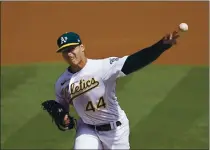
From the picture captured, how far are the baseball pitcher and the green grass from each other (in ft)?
9.29

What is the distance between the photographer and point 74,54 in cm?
482

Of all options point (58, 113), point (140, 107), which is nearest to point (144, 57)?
point (58, 113)

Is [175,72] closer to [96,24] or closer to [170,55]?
[170,55]

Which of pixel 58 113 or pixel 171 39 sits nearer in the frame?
pixel 171 39

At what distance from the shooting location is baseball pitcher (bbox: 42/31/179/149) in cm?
481

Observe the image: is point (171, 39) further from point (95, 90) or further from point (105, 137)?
point (105, 137)

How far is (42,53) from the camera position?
11086mm

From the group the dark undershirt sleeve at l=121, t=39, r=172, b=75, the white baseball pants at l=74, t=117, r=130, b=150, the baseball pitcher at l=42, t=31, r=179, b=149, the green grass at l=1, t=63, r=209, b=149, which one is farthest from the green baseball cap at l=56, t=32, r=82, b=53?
the green grass at l=1, t=63, r=209, b=149

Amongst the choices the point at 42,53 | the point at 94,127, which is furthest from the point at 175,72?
the point at 94,127

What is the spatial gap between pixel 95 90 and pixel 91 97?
8 cm

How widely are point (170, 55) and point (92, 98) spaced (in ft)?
19.9

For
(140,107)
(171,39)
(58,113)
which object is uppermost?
(171,39)

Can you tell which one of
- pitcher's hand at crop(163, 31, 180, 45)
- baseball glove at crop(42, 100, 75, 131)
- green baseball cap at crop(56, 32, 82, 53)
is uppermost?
green baseball cap at crop(56, 32, 82, 53)

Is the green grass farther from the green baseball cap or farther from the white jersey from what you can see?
the green baseball cap
